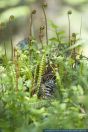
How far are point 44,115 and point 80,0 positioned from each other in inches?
62.9

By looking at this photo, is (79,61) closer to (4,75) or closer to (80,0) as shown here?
Answer: (4,75)

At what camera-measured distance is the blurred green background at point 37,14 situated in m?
3.06

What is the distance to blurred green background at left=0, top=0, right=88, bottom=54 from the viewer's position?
3061 mm

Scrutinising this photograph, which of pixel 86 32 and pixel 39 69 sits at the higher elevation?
pixel 86 32

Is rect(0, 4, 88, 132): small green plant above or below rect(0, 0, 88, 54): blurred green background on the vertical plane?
below

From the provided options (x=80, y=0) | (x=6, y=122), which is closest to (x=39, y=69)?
(x=6, y=122)

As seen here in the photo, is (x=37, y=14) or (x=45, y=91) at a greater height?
(x=37, y=14)

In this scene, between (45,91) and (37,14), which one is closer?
(45,91)

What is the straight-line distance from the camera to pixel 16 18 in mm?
3111

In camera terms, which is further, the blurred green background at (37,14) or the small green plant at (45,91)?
the blurred green background at (37,14)

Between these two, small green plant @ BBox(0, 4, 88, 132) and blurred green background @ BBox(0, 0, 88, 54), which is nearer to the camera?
small green plant @ BBox(0, 4, 88, 132)

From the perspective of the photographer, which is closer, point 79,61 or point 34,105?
point 34,105

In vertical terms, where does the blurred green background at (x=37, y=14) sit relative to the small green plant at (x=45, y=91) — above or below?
above

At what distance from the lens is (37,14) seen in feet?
10.3
